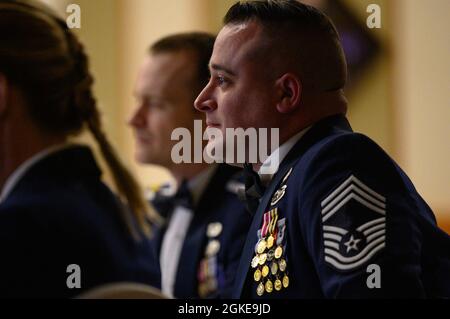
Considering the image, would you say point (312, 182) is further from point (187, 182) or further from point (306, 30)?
point (187, 182)

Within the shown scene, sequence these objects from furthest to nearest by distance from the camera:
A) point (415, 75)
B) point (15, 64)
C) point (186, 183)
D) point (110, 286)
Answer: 1. point (186, 183)
2. point (415, 75)
3. point (15, 64)
4. point (110, 286)

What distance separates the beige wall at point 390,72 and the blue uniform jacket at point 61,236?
29cm

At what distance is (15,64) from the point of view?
1.31 meters

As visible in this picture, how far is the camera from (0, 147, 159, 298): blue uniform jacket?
1.21 meters

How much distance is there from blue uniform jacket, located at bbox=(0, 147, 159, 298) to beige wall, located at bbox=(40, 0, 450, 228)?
0.29 meters

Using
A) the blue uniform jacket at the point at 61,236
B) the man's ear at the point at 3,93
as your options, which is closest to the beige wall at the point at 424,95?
the blue uniform jacket at the point at 61,236

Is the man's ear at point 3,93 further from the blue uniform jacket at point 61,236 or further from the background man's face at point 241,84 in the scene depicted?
the background man's face at point 241,84

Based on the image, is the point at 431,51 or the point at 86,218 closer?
the point at 86,218

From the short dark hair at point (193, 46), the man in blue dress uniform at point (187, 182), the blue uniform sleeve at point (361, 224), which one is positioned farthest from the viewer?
the man in blue dress uniform at point (187, 182)

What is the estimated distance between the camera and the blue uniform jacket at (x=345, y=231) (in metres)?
1.06
